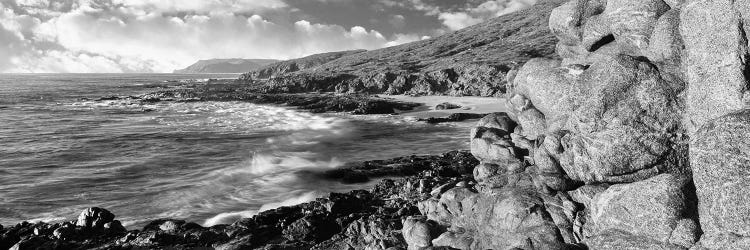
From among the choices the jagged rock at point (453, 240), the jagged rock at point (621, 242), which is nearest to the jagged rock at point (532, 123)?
the jagged rock at point (453, 240)

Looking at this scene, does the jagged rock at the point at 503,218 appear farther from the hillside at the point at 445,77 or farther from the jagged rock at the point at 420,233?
the hillside at the point at 445,77

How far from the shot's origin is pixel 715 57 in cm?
A: 1223

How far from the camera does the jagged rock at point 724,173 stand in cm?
1038

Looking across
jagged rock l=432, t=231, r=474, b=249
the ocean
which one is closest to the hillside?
the ocean

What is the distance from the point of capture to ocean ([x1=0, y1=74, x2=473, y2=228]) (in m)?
32.4

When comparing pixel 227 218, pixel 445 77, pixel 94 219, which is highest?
pixel 445 77

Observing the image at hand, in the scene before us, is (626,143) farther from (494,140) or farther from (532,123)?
(494,140)

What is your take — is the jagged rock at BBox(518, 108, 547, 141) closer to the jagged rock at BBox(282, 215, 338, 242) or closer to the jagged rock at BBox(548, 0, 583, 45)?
the jagged rock at BBox(548, 0, 583, 45)

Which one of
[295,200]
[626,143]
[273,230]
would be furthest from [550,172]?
[295,200]

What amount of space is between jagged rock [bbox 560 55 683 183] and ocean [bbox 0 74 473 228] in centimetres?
2176

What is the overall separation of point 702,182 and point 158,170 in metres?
40.8

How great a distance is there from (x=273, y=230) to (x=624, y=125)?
702 inches

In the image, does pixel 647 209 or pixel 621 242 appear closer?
pixel 647 209

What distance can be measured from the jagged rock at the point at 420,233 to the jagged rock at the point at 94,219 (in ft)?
58.0
